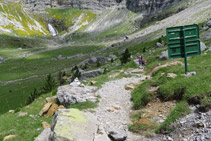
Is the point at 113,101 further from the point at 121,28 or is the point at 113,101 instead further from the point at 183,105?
the point at 121,28

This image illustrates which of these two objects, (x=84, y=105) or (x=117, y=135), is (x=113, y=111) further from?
(x=117, y=135)

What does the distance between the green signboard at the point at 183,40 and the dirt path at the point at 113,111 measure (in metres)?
5.08

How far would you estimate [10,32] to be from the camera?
184 m

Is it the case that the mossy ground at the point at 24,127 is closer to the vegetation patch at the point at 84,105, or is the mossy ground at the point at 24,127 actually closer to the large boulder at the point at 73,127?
the vegetation patch at the point at 84,105

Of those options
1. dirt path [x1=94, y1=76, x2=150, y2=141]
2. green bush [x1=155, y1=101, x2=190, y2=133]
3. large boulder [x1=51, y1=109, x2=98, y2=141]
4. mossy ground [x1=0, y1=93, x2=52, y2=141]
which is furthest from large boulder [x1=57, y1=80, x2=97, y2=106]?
green bush [x1=155, y1=101, x2=190, y2=133]

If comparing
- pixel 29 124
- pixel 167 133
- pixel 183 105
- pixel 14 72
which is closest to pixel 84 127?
pixel 167 133

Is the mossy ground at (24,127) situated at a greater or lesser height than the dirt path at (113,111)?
lesser

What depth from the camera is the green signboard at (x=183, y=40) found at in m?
12.9

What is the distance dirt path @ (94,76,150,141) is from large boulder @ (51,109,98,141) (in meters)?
0.47

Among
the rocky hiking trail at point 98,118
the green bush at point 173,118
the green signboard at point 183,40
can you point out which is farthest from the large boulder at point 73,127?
the green signboard at point 183,40

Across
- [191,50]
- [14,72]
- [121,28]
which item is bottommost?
[14,72]

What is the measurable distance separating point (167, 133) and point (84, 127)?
3821 millimetres

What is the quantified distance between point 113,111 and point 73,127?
4244 mm

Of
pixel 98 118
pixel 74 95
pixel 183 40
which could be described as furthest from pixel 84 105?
pixel 183 40
